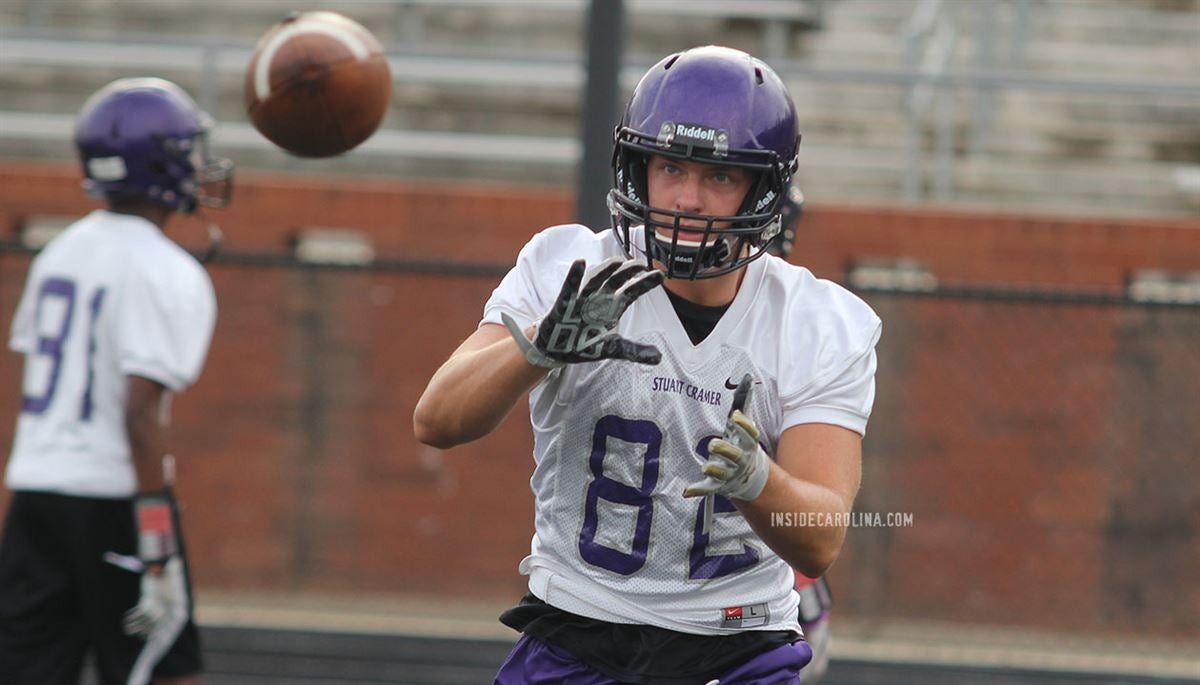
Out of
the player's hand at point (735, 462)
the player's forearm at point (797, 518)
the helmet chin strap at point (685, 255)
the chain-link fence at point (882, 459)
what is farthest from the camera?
the chain-link fence at point (882, 459)

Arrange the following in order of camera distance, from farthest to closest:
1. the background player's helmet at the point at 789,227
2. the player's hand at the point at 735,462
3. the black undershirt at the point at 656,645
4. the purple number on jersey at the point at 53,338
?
the purple number on jersey at the point at 53,338
the background player's helmet at the point at 789,227
the black undershirt at the point at 656,645
the player's hand at the point at 735,462

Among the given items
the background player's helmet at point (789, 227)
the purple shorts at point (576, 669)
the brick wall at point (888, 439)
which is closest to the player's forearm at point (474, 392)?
the purple shorts at point (576, 669)

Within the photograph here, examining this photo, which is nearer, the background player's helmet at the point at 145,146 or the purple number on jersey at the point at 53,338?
the purple number on jersey at the point at 53,338

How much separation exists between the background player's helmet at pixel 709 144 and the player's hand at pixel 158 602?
2.03m

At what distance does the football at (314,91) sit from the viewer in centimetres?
414

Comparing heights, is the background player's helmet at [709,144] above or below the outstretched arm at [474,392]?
above

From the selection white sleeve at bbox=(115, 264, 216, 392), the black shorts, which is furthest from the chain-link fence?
the black shorts

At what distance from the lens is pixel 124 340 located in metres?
4.21

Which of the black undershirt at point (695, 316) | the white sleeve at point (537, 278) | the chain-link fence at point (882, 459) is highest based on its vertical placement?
the white sleeve at point (537, 278)

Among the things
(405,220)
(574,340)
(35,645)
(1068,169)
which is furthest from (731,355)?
(1068,169)

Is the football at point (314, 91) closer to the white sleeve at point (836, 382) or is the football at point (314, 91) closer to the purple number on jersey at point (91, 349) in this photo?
the purple number on jersey at point (91, 349)

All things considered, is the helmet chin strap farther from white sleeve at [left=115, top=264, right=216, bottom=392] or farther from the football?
white sleeve at [left=115, top=264, right=216, bottom=392]

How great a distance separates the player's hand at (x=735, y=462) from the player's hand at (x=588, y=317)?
8.0 inches

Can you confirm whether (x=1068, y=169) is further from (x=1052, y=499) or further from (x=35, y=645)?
(x=35, y=645)
